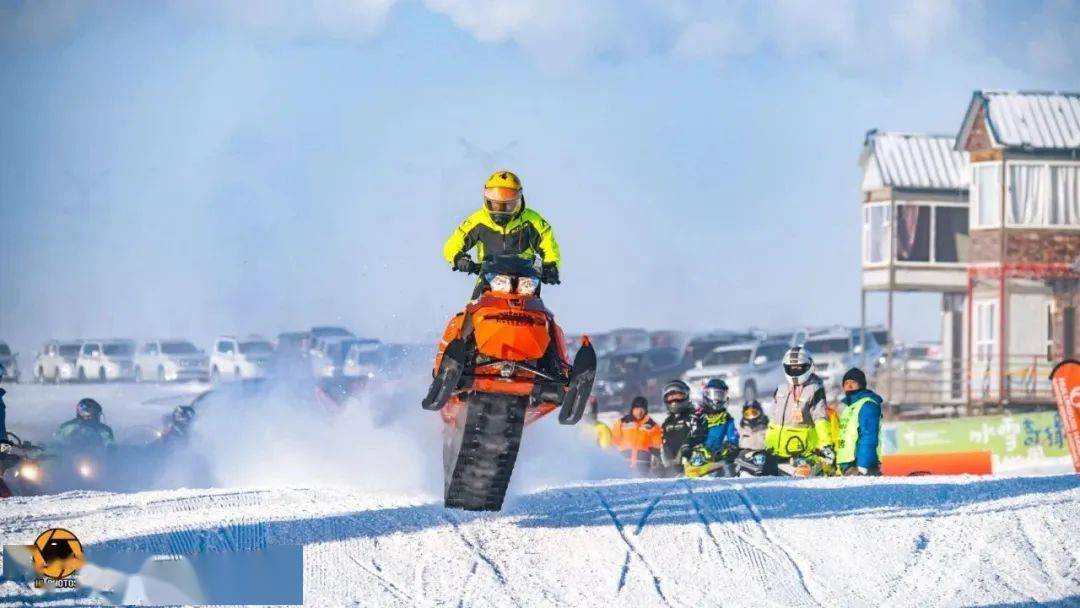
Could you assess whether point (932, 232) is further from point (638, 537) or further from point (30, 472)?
point (638, 537)

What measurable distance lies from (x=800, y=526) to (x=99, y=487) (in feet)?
31.6

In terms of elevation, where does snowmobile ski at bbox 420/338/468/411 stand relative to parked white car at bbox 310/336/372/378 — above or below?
below

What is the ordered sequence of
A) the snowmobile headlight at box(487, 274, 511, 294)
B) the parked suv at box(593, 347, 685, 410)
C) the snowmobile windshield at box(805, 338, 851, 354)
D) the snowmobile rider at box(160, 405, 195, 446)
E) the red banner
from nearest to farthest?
1. the snowmobile headlight at box(487, 274, 511, 294)
2. the red banner
3. the snowmobile rider at box(160, 405, 195, 446)
4. the parked suv at box(593, 347, 685, 410)
5. the snowmobile windshield at box(805, 338, 851, 354)

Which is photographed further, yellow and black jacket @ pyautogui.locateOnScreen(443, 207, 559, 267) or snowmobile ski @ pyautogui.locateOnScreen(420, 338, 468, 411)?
yellow and black jacket @ pyautogui.locateOnScreen(443, 207, 559, 267)

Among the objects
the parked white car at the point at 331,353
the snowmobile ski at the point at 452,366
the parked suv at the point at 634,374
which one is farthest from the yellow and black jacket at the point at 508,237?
the parked suv at the point at 634,374

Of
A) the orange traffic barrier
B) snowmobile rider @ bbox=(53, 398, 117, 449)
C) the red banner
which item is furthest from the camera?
the orange traffic barrier

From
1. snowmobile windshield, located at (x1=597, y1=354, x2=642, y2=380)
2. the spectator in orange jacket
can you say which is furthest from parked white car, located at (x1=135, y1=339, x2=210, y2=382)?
the spectator in orange jacket

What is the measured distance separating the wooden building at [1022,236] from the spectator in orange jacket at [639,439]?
69.2ft

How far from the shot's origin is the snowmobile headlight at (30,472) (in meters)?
16.7

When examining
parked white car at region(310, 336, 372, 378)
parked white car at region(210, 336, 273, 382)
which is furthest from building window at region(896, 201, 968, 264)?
parked white car at region(210, 336, 273, 382)

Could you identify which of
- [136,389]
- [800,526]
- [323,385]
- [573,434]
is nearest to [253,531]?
[800,526]

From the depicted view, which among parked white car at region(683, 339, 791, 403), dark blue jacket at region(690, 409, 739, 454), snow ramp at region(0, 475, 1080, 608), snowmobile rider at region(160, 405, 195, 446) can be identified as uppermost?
parked white car at region(683, 339, 791, 403)

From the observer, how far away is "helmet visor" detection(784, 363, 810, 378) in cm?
1584

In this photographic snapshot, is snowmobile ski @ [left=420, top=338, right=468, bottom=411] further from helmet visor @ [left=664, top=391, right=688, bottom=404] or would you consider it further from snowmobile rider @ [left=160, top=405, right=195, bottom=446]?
snowmobile rider @ [left=160, top=405, right=195, bottom=446]
